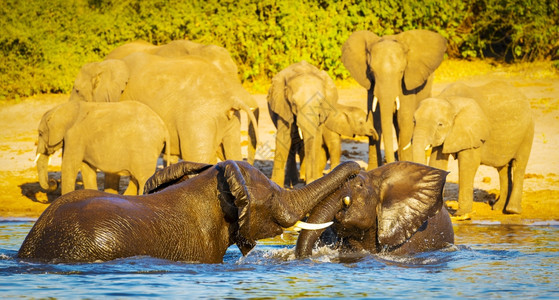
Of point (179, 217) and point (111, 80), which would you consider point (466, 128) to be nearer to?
point (111, 80)

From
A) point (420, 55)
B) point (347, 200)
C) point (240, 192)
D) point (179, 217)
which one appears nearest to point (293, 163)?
point (420, 55)

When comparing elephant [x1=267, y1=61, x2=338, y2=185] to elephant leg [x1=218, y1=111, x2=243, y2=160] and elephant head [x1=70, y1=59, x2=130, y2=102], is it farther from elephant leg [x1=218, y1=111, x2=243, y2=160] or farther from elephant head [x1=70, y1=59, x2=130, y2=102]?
elephant head [x1=70, y1=59, x2=130, y2=102]

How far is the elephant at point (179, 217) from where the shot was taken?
19.2 ft

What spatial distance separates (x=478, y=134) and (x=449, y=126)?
0.44m

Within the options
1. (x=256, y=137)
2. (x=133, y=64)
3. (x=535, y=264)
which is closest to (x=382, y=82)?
(x=256, y=137)

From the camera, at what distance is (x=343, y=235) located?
738 cm

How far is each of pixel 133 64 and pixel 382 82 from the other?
12.0 feet

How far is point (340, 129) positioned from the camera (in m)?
14.9

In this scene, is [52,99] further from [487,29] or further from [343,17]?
[487,29]

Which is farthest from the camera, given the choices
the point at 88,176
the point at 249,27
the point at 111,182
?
the point at 249,27

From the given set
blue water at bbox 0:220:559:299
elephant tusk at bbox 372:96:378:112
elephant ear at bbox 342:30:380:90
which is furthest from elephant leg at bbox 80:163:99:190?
elephant ear at bbox 342:30:380:90

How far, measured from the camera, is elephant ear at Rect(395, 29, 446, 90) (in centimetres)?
1482

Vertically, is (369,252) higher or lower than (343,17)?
lower

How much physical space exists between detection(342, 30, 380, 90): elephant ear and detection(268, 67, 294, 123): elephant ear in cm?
97
